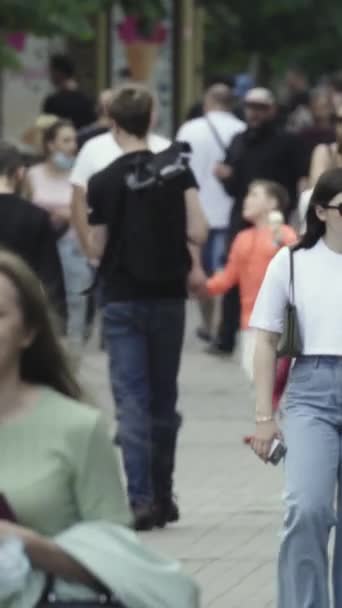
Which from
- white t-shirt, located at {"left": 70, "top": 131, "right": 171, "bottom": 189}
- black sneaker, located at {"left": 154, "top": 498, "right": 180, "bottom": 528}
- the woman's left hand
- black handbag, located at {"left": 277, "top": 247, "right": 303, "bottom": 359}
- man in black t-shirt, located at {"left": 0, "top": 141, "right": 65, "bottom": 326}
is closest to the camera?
the woman's left hand

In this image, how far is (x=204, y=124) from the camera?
17.1m

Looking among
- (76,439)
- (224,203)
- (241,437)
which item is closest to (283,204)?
(241,437)

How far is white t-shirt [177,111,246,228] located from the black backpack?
7490 mm

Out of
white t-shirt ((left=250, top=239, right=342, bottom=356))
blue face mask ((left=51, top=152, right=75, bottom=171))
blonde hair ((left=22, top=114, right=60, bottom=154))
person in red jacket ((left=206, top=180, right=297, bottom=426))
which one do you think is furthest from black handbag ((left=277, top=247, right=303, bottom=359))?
blonde hair ((left=22, top=114, right=60, bottom=154))

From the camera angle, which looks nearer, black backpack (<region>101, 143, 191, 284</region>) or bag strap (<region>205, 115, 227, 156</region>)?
black backpack (<region>101, 143, 191, 284</region>)

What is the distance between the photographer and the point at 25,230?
350 inches

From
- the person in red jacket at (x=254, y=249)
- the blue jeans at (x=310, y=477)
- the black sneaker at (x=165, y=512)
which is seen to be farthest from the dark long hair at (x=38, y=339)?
the person in red jacket at (x=254, y=249)

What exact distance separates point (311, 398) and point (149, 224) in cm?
281

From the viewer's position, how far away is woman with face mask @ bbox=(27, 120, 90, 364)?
1526 cm

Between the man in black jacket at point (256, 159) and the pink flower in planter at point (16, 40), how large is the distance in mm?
2727

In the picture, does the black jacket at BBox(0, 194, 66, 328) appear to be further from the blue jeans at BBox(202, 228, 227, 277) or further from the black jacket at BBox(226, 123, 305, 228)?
the blue jeans at BBox(202, 228, 227, 277)

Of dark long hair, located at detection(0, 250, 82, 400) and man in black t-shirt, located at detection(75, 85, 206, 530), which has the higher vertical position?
dark long hair, located at detection(0, 250, 82, 400)

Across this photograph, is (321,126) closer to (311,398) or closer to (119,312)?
(119,312)

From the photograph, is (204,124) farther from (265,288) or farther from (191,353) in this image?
(265,288)
